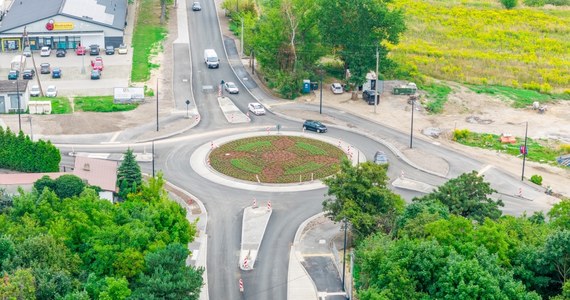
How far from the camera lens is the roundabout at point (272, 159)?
9569 centimetres

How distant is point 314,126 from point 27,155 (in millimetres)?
35728

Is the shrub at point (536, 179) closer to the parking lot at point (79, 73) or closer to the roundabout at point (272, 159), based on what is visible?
the roundabout at point (272, 159)

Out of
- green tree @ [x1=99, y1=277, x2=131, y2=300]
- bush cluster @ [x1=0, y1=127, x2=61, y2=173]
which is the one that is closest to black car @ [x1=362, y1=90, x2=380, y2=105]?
bush cluster @ [x1=0, y1=127, x2=61, y2=173]

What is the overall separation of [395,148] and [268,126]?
16.9 meters

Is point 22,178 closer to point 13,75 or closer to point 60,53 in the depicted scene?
point 13,75

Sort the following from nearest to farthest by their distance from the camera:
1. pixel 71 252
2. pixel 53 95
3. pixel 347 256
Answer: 1. pixel 71 252
2. pixel 347 256
3. pixel 53 95

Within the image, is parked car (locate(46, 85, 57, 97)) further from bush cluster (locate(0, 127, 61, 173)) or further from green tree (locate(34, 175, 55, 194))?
green tree (locate(34, 175, 55, 194))

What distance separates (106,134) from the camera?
10869 cm

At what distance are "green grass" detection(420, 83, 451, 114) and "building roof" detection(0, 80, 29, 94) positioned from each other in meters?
53.4

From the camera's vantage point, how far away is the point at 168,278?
6219 centimetres

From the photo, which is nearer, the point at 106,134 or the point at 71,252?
the point at 71,252

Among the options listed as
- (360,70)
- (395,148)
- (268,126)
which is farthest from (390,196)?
(360,70)

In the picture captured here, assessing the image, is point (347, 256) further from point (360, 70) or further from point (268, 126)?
point (360, 70)

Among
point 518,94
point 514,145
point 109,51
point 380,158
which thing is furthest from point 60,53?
point 514,145
